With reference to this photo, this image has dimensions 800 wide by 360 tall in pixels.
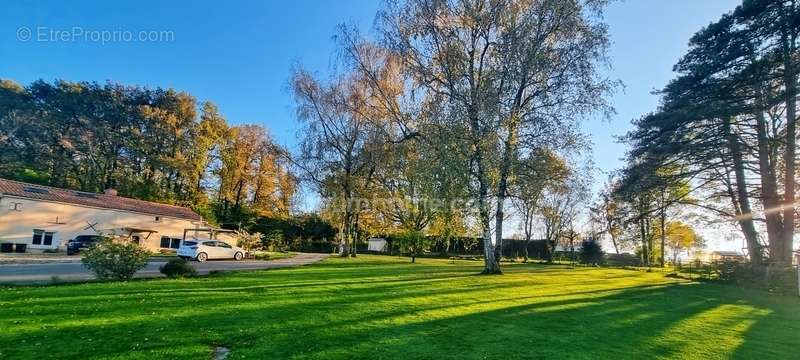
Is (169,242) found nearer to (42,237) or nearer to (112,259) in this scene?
(42,237)

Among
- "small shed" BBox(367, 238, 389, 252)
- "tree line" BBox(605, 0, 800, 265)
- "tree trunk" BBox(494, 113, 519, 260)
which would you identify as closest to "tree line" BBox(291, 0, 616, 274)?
"tree trunk" BBox(494, 113, 519, 260)

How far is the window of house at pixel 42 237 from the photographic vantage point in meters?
26.9

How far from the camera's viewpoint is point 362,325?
6664 mm

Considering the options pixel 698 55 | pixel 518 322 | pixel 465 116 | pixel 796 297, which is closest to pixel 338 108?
pixel 465 116

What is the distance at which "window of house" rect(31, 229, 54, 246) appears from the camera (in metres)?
26.9

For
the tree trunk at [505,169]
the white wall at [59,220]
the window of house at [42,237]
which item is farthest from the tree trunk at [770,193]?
the window of house at [42,237]

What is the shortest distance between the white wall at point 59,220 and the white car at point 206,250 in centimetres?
212

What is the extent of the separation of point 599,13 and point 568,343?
16.3 meters

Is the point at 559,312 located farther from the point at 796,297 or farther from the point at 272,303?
the point at 796,297

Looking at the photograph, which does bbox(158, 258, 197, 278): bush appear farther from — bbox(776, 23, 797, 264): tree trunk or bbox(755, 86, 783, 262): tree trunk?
bbox(755, 86, 783, 262): tree trunk

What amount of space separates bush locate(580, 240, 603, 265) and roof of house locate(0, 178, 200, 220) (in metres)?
38.1

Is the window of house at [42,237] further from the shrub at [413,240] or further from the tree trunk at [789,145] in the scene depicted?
the tree trunk at [789,145]

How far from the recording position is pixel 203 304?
7.99 meters

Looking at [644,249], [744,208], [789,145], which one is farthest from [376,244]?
[789,145]
